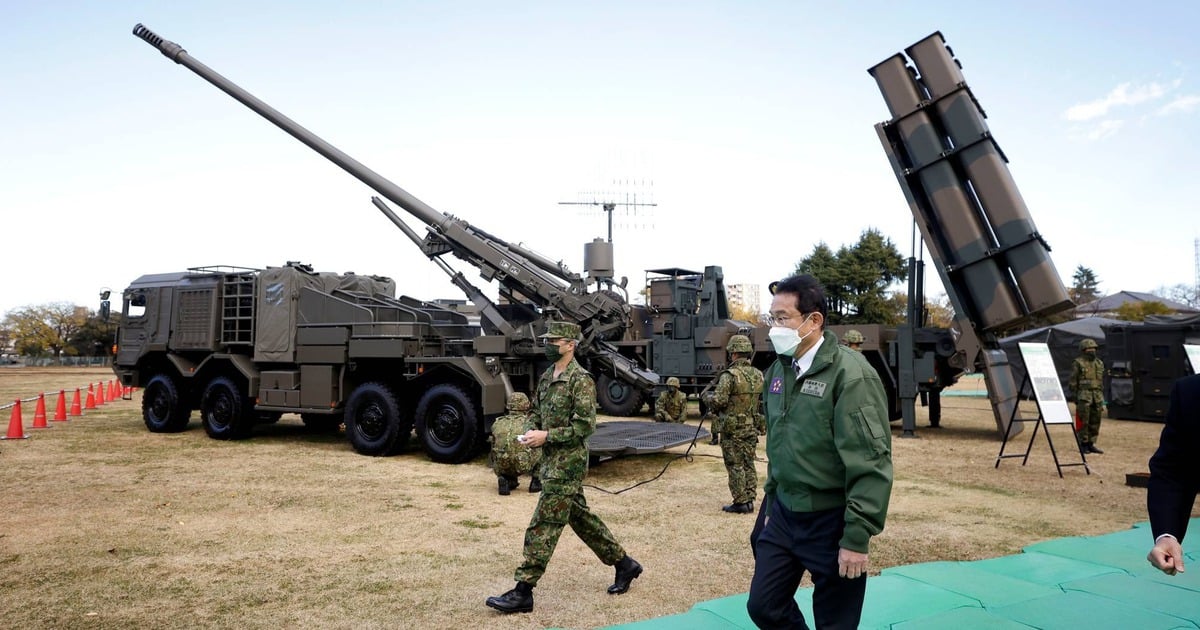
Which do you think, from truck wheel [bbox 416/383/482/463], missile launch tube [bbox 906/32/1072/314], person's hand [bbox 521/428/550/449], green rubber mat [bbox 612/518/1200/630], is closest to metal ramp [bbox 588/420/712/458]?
truck wheel [bbox 416/383/482/463]

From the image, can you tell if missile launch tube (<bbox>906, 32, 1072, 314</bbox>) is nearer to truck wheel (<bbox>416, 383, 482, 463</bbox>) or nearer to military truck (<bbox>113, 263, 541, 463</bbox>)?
military truck (<bbox>113, 263, 541, 463</bbox>)

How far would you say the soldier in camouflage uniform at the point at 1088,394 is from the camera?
1070 cm

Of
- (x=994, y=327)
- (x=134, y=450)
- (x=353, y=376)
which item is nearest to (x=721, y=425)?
(x=353, y=376)

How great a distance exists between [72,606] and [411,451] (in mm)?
6059

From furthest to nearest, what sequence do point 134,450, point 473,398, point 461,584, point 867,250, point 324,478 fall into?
point 867,250 < point 134,450 < point 473,398 < point 324,478 < point 461,584

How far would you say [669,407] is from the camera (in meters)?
13.5

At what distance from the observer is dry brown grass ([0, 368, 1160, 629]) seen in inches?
170

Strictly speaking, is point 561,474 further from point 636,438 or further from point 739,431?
point 636,438

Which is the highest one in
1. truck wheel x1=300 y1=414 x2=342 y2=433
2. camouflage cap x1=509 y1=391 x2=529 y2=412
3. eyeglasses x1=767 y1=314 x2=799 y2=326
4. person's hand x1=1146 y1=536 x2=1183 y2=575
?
eyeglasses x1=767 y1=314 x2=799 y2=326

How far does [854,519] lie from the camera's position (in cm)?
249

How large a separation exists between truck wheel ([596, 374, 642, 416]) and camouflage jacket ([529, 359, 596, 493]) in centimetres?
1100

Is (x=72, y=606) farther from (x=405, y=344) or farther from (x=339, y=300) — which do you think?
(x=339, y=300)

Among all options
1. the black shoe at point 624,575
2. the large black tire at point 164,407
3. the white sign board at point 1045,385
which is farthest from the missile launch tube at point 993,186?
the large black tire at point 164,407

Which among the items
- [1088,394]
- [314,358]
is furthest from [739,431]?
[1088,394]
